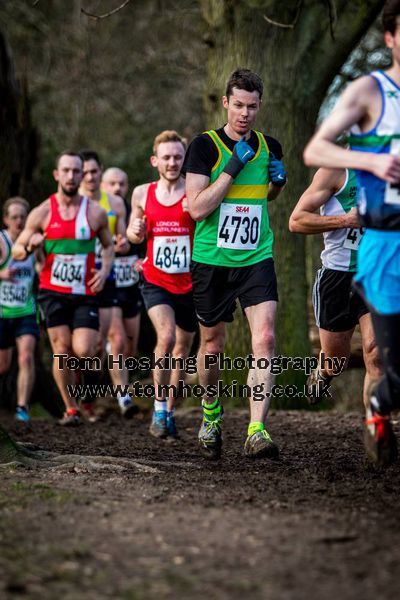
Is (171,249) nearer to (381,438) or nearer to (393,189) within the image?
(381,438)

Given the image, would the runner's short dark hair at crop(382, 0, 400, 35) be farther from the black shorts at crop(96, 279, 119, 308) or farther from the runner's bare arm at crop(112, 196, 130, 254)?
the black shorts at crop(96, 279, 119, 308)

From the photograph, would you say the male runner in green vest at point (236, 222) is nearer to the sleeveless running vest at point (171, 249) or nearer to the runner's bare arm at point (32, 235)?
the sleeveless running vest at point (171, 249)

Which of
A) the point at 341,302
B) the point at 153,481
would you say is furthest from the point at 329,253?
the point at 153,481

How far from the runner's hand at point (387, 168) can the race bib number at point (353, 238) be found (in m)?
2.35

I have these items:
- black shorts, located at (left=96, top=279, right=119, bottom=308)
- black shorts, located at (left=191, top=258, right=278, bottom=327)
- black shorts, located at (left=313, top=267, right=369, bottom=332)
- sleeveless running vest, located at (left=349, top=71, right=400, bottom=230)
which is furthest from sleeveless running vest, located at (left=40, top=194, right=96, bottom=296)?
sleeveless running vest, located at (left=349, top=71, right=400, bottom=230)

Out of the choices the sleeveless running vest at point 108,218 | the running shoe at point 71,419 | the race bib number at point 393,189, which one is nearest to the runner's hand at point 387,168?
the race bib number at point 393,189

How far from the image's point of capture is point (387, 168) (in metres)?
4.79

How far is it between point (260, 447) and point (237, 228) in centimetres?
144

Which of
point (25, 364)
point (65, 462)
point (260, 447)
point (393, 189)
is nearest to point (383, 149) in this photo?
point (393, 189)

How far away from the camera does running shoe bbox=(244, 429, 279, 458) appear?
6923 millimetres

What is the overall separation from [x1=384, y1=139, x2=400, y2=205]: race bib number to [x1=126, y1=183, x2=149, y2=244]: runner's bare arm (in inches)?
170

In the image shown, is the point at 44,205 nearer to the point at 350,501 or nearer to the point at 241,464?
the point at 241,464

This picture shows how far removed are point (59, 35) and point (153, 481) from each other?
16459 millimetres

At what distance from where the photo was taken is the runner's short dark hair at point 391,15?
4.99 metres
